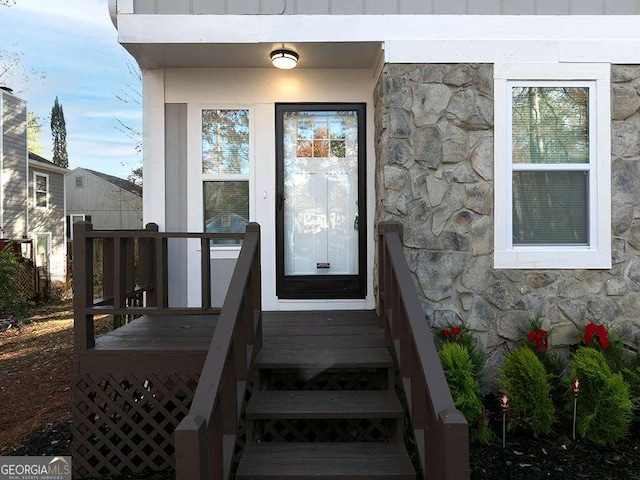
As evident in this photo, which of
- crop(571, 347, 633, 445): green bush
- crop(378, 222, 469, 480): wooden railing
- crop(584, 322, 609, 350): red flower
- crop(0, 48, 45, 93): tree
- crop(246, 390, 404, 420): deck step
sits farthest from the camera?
crop(0, 48, 45, 93): tree

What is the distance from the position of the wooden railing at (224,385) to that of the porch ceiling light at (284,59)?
5.13 ft

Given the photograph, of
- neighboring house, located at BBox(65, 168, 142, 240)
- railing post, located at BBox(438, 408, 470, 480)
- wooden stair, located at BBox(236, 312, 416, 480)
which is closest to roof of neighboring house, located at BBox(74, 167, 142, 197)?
neighboring house, located at BBox(65, 168, 142, 240)

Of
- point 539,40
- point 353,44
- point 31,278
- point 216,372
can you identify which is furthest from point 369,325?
→ point 31,278

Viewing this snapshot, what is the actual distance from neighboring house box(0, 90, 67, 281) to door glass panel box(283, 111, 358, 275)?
964 cm

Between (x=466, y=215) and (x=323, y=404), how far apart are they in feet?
5.74

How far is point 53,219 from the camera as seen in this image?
44.1 feet

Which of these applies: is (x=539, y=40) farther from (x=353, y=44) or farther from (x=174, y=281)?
(x=174, y=281)

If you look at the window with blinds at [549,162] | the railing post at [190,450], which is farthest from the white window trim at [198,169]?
the railing post at [190,450]

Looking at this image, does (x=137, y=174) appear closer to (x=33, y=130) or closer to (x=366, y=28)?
(x=33, y=130)

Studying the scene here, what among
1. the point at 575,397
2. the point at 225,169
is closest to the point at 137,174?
the point at 225,169

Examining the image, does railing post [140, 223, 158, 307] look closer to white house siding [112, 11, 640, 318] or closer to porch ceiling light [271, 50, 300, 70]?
white house siding [112, 11, 640, 318]

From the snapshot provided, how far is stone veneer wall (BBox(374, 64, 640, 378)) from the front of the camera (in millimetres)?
3492

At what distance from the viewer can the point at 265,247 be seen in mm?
4254

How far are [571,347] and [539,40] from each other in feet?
7.66
